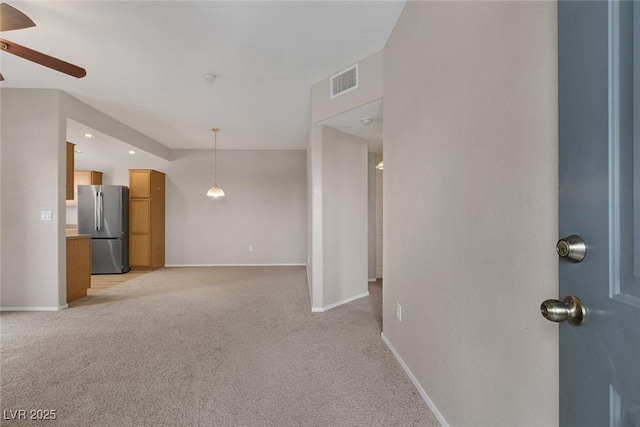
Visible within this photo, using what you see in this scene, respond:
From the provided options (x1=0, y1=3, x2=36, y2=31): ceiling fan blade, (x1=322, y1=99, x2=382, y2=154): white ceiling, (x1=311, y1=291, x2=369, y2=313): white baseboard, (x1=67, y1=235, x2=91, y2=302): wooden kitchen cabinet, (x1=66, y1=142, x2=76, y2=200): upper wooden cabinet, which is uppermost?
(x1=0, y1=3, x2=36, y2=31): ceiling fan blade

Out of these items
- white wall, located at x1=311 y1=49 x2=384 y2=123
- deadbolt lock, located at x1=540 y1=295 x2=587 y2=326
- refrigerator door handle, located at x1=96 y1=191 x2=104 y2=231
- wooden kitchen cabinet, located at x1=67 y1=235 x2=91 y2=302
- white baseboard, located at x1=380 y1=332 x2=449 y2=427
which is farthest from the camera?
refrigerator door handle, located at x1=96 y1=191 x2=104 y2=231

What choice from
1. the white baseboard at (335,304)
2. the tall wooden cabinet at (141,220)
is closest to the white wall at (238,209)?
the tall wooden cabinet at (141,220)

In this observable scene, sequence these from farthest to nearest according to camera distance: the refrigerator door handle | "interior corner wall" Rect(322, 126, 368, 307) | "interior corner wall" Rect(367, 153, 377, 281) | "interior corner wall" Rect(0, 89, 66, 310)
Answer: the refrigerator door handle < "interior corner wall" Rect(367, 153, 377, 281) < "interior corner wall" Rect(322, 126, 368, 307) < "interior corner wall" Rect(0, 89, 66, 310)

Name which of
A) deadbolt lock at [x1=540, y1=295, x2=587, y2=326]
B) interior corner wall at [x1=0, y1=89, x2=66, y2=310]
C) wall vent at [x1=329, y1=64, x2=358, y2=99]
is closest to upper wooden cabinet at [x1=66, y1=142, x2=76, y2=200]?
interior corner wall at [x1=0, y1=89, x2=66, y2=310]

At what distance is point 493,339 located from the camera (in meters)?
1.05

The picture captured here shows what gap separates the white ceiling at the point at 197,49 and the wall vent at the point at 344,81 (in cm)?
8

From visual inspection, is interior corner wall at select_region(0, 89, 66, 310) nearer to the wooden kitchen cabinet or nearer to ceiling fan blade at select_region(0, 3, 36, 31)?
the wooden kitchen cabinet

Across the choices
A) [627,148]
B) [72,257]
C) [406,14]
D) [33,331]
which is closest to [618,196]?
[627,148]

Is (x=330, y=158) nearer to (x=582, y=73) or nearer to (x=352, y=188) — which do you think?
(x=352, y=188)

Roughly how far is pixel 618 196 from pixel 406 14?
6.19 feet

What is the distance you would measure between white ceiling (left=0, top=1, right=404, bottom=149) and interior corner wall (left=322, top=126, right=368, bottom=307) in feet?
2.71

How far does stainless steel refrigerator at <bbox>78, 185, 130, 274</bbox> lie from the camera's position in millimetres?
5281

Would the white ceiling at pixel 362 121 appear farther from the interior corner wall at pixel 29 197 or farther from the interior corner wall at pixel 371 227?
the interior corner wall at pixel 29 197

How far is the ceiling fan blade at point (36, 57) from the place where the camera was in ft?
5.97
